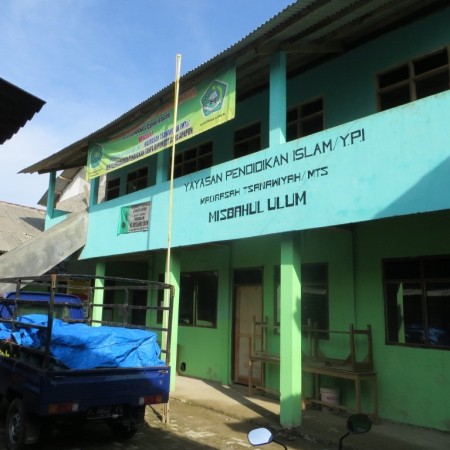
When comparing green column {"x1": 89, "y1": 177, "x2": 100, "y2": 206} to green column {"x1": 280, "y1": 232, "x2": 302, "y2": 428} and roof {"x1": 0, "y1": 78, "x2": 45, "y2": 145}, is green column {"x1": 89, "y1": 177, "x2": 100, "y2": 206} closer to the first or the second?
green column {"x1": 280, "y1": 232, "x2": 302, "y2": 428}

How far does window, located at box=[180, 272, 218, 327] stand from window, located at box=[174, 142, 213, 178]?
276 cm

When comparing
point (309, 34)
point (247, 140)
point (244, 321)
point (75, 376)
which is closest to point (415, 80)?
point (309, 34)

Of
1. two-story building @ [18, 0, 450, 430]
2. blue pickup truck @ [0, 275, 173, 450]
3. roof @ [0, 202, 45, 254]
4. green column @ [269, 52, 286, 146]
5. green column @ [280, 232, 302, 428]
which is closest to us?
blue pickup truck @ [0, 275, 173, 450]

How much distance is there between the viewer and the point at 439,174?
18.0 feet

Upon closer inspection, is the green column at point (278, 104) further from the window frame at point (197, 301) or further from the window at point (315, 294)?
the window frame at point (197, 301)

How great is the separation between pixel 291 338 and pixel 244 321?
389 cm

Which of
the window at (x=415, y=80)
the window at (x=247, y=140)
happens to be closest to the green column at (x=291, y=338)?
the window at (x=415, y=80)

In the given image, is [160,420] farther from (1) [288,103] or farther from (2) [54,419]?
(1) [288,103]

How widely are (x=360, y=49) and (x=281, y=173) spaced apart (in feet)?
9.99

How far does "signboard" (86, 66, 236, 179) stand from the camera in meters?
8.50

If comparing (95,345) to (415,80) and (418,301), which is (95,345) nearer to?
(418,301)

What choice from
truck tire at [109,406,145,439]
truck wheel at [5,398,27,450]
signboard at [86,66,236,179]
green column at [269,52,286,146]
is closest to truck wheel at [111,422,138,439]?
truck tire at [109,406,145,439]

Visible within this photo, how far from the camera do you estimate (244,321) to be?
10930 millimetres

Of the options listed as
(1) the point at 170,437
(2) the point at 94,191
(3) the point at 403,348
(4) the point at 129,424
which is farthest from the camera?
(2) the point at 94,191
